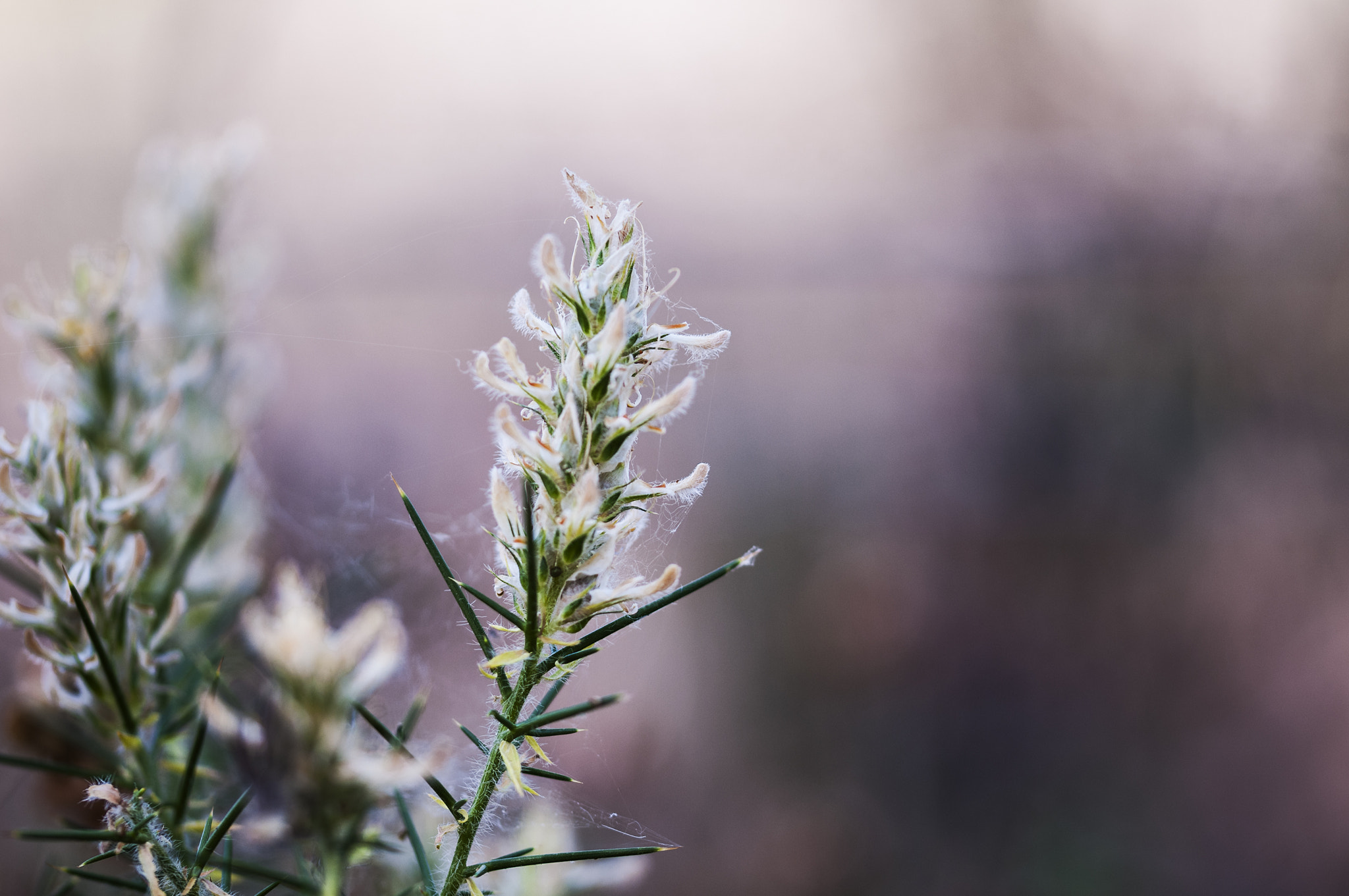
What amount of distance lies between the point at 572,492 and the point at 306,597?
0.32ft

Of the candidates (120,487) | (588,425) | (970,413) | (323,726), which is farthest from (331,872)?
(970,413)

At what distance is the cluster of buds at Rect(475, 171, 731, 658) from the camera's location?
269mm

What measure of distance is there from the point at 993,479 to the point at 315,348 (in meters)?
2.21

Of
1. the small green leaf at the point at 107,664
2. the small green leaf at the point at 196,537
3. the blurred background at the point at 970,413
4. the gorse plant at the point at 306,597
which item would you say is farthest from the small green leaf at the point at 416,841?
the blurred background at the point at 970,413

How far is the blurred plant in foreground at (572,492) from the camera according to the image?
0.88ft

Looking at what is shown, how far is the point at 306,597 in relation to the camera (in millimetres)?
255

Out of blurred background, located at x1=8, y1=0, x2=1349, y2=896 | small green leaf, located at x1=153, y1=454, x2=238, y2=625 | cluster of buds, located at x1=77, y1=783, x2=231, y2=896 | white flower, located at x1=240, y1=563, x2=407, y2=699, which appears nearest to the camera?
white flower, located at x1=240, y1=563, x2=407, y2=699

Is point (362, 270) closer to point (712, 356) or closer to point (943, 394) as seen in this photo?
point (943, 394)

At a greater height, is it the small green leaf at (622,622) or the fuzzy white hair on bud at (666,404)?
the fuzzy white hair on bud at (666,404)

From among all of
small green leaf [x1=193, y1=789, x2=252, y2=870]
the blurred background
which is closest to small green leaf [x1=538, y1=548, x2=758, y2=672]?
small green leaf [x1=193, y1=789, x2=252, y2=870]

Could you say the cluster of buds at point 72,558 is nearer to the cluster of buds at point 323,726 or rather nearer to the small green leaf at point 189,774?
the small green leaf at point 189,774

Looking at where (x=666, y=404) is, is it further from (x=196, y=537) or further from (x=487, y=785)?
(x=196, y=537)

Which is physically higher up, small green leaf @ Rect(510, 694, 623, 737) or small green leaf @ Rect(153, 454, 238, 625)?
small green leaf @ Rect(153, 454, 238, 625)

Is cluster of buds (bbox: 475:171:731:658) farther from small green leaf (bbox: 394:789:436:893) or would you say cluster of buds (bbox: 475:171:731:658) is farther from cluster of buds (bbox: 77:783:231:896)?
cluster of buds (bbox: 77:783:231:896)
